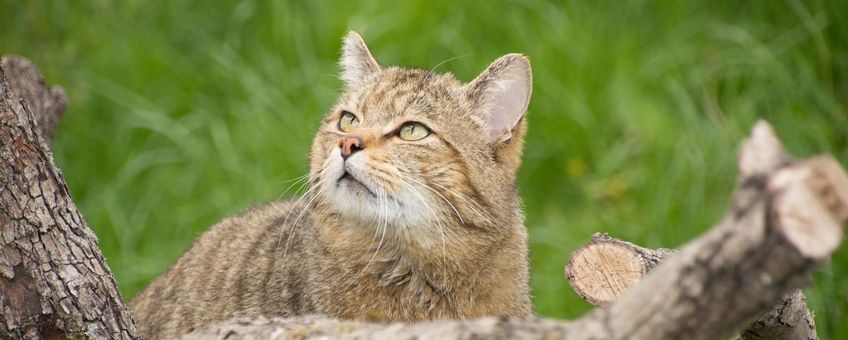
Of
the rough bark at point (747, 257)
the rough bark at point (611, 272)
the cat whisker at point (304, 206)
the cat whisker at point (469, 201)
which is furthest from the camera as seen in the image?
the cat whisker at point (304, 206)

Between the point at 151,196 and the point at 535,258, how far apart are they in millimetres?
2722

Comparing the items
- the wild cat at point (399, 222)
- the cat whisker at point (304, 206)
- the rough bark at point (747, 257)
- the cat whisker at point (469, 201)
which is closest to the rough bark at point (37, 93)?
the wild cat at point (399, 222)

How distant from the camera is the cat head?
13.0 ft

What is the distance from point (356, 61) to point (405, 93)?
1.77ft

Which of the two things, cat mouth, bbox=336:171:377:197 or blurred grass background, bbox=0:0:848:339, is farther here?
blurred grass background, bbox=0:0:848:339

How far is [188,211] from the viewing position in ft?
23.1

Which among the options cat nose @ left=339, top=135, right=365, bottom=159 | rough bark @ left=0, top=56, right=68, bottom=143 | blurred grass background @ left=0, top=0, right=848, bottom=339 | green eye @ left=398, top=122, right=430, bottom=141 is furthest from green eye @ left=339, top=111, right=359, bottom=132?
blurred grass background @ left=0, top=0, right=848, bottom=339

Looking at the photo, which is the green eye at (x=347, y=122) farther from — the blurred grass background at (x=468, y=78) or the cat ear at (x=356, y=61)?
the blurred grass background at (x=468, y=78)

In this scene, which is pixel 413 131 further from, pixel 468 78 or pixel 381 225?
pixel 468 78

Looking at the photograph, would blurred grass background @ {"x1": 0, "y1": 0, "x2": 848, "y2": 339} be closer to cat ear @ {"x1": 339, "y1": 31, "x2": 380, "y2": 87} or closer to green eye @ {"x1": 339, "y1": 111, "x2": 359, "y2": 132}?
cat ear @ {"x1": 339, "y1": 31, "x2": 380, "y2": 87}

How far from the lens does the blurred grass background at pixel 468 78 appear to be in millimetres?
6668

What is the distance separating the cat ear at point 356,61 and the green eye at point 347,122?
1.10 ft

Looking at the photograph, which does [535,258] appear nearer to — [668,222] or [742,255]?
[668,222]

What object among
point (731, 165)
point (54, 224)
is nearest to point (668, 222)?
point (731, 165)
